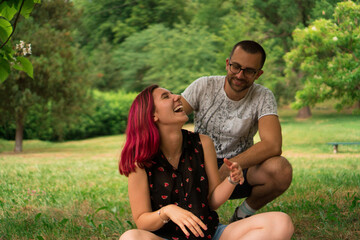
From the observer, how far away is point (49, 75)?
11938 mm

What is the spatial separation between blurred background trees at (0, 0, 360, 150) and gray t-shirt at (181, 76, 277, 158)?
5619 mm

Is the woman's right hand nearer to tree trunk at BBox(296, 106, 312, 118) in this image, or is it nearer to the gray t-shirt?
the gray t-shirt

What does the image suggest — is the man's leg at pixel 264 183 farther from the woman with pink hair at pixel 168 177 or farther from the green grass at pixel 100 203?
the woman with pink hair at pixel 168 177

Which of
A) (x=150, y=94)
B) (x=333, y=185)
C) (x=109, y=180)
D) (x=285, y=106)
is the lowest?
(x=285, y=106)

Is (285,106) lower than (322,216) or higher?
lower

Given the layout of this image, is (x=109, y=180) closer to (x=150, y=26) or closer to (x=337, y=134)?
(x=337, y=134)

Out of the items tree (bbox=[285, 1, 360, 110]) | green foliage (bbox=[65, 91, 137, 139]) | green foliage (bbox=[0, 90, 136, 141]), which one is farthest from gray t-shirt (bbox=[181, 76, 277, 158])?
green foliage (bbox=[65, 91, 137, 139])

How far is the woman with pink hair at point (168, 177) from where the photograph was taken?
213cm

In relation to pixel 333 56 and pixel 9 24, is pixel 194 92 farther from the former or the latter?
pixel 333 56

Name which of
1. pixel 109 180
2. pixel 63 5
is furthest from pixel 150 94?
pixel 63 5

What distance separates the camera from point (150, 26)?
18609 mm

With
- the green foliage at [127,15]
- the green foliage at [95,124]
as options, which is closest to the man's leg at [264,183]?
the green foliage at [95,124]

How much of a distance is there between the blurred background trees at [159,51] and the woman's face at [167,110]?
6.71 m

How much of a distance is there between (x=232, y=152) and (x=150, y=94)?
125cm
